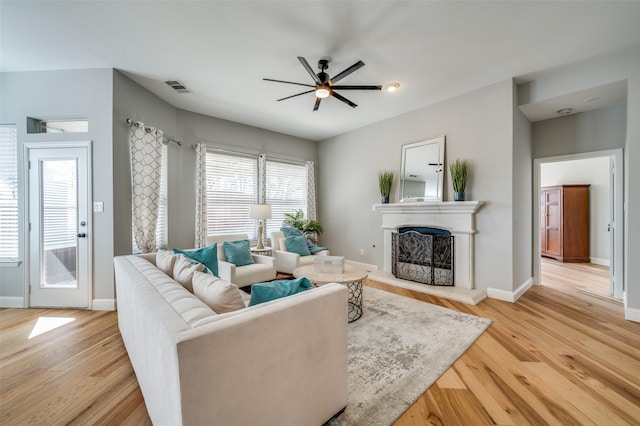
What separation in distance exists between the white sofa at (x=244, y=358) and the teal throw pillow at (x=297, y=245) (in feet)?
10.2

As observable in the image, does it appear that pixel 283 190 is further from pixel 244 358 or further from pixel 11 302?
pixel 244 358

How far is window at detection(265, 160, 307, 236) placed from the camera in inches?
216

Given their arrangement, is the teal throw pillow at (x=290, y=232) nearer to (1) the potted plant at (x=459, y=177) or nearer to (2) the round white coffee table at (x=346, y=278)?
(2) the round white coffee table at (x=346, y=278)

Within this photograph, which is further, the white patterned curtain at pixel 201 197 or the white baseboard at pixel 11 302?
the white patterned curtain at pixel 201 197

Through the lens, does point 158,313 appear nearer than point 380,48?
Yes

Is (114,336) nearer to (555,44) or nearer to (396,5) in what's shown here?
(396,5)

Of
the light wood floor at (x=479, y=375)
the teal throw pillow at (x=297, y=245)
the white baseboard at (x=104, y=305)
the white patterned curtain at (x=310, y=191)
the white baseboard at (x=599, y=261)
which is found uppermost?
the white patterned curtain at (x=310, y=191)

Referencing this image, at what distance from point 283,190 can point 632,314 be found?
17.8ft

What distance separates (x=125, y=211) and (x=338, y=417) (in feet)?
11.2

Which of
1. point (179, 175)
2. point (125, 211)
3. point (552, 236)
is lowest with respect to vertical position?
point (552, 236)

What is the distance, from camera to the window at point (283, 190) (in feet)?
18.0

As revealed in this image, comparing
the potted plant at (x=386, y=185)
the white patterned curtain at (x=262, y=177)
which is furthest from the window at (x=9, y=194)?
the potted plant at (x=386, y=185)

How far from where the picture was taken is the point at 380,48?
2.67 m

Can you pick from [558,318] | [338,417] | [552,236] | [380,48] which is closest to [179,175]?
[380,48]
